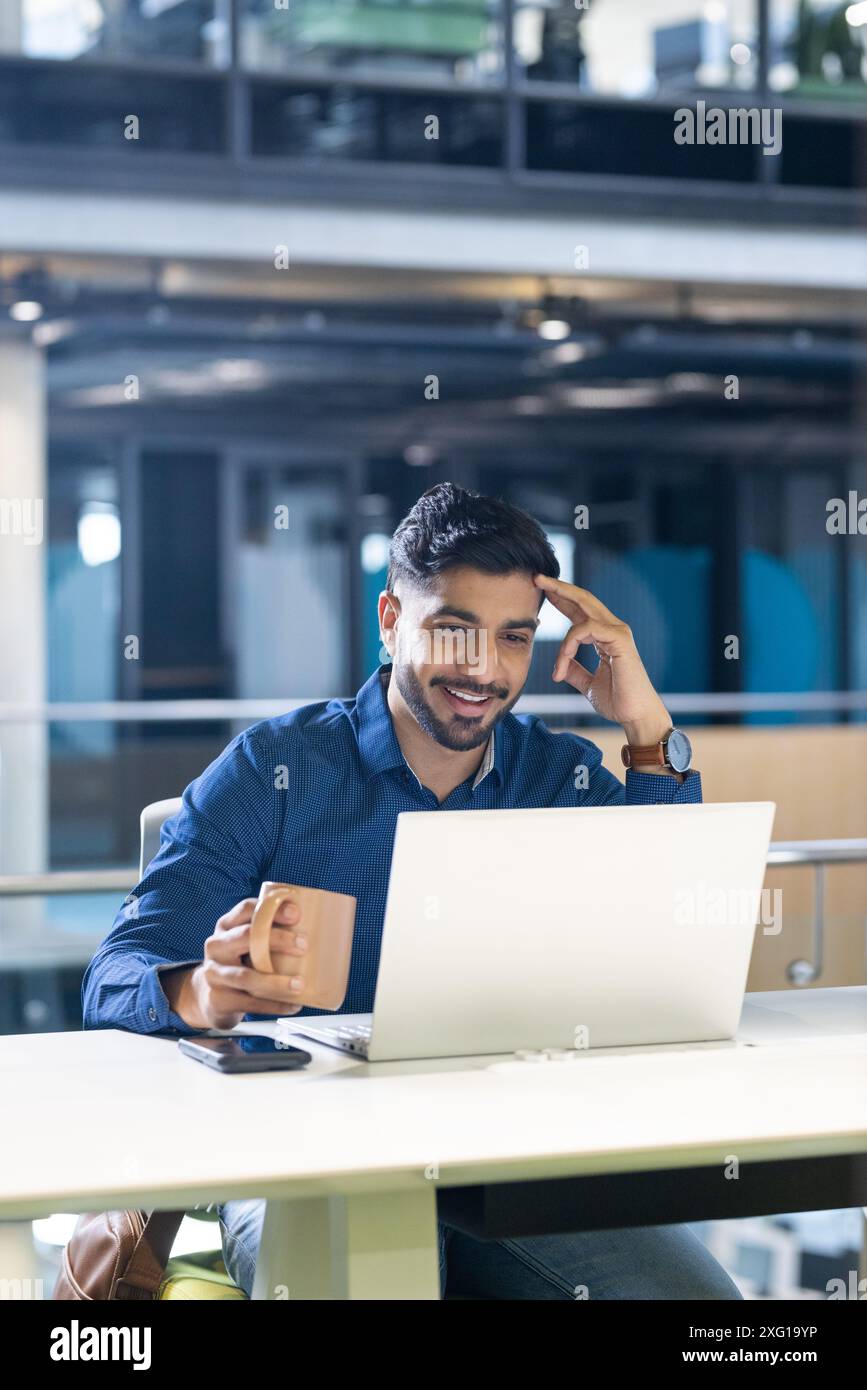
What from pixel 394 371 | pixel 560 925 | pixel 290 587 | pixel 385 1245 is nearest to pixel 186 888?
pixel 560 925

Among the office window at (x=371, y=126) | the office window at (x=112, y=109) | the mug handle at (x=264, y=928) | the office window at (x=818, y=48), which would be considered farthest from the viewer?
the office window at (x=818, y=48)

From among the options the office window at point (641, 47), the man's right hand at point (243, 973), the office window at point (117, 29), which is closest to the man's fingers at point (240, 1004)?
the man's right hand at point (243, 973)

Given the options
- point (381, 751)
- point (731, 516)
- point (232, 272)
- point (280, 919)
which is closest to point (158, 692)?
point (232, 272)

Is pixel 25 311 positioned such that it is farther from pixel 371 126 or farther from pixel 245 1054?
pixel 245 1054

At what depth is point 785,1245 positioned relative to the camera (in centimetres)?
518

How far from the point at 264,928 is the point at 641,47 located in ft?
17.3

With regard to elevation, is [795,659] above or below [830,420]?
below

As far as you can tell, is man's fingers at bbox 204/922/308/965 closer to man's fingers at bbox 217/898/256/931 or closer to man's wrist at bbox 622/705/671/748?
man's fingers at bbox 217/898/256/931

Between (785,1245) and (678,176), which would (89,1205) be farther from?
(678,176)

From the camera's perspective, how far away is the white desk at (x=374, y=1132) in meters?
1.23

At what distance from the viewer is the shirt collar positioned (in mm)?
2041

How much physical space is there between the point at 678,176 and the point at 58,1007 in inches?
140

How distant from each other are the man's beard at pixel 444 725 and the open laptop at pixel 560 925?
1.55ft

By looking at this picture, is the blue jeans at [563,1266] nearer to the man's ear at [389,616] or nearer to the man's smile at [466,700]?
the man's smile at [466,700]
